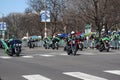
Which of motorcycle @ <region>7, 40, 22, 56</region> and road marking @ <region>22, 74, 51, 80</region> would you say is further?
motorcycle @ <region>7, 40, 22, 56</region>

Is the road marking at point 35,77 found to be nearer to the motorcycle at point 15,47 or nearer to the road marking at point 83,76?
the road marking at point 83,76

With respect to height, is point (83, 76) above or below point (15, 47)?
below

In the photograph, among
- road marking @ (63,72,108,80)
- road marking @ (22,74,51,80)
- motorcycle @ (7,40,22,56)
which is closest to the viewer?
road marking @ (63,72,108,80)

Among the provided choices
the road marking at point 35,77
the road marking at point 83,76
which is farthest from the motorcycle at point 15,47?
the road marking at point 35,77

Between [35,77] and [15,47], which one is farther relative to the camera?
[15,47]

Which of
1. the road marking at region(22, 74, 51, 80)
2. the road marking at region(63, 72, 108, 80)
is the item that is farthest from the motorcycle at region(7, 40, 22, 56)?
the road marking at region(22, 74, 51, 80)

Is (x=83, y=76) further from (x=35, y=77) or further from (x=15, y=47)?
(x=15, y=47)

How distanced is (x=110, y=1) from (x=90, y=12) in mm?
2899

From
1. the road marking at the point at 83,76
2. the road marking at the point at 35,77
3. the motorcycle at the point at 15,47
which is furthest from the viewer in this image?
the motorcycle at the point at 15,47

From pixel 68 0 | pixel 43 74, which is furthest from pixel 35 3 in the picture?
pixel 43 74

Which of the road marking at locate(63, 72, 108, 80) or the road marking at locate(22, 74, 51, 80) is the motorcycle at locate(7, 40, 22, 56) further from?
the road marking at locate(22, 74, 51, 80)

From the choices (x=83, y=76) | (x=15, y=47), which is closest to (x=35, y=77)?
(x=83, y=76)

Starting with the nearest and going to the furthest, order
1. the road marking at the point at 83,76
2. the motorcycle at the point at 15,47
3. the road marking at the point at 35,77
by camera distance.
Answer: the road marking at the point at 83,76 → the road marking at the point at 35,77 → the motorcycle at the point at 15,47

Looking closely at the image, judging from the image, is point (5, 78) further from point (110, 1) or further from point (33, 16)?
point (33, 16)
